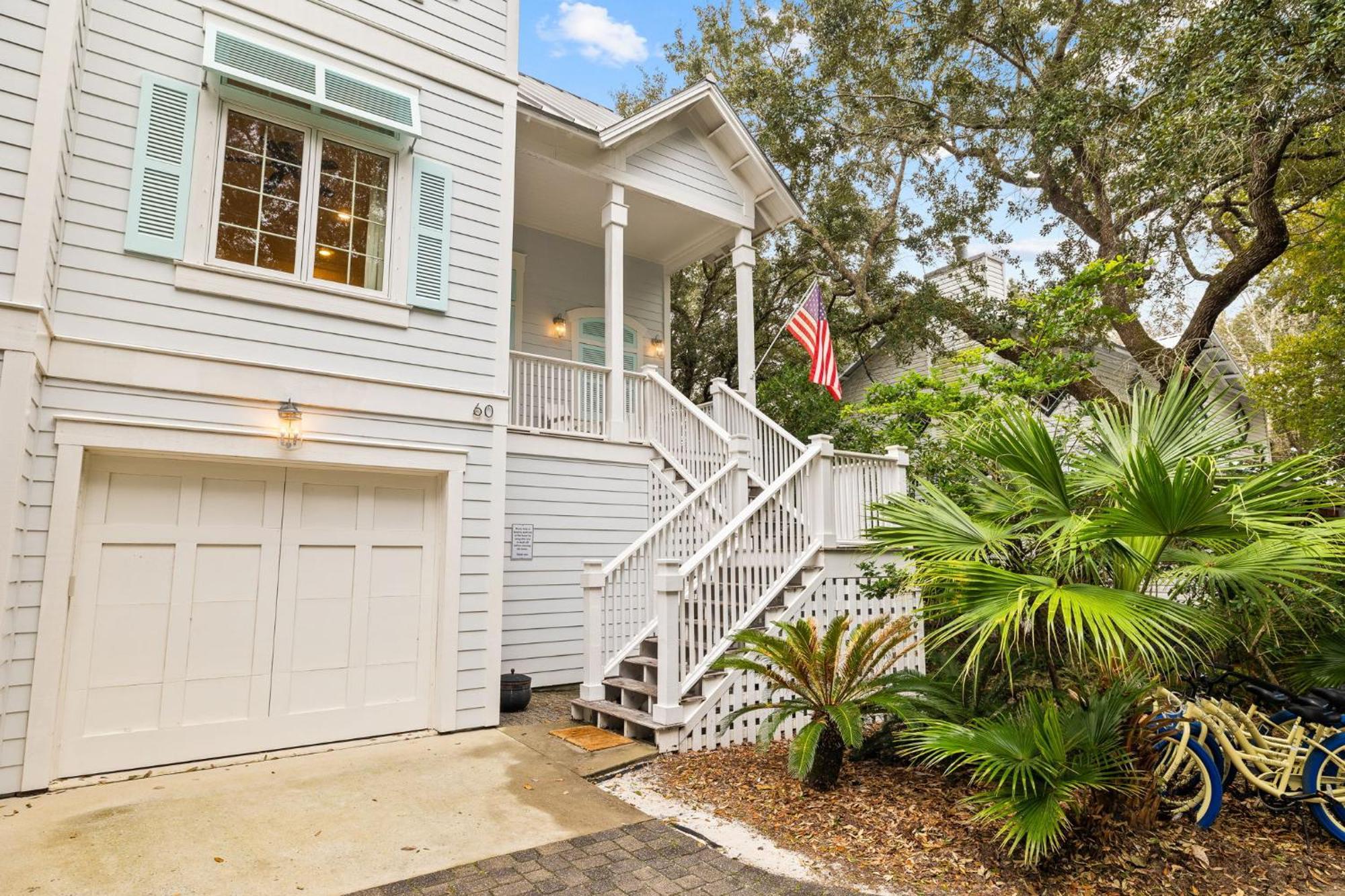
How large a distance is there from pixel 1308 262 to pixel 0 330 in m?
19.8

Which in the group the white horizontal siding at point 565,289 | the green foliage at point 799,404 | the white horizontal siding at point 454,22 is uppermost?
the white horizontal siding at point 454,22

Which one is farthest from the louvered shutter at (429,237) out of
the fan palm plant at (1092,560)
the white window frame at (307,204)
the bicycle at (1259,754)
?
the bicycle at (1259,754)

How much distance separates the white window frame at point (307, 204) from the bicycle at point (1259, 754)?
20.8 ft

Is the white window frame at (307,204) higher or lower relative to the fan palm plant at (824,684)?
higher

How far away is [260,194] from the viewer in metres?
5.56

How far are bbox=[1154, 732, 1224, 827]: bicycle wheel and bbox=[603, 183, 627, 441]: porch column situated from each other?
574cm

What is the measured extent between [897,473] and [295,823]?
5.73m

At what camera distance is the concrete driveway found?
3342mm

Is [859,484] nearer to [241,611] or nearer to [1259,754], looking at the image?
[1259,754]

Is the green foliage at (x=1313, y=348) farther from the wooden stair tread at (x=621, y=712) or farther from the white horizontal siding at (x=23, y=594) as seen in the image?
the white horizontal siding at (x=23, y=594)

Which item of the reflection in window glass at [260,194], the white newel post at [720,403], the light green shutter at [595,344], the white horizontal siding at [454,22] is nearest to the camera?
the reflection in window glass at [260,194]

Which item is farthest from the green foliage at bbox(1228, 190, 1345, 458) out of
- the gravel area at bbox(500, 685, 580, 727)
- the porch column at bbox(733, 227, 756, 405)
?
the gravel area at bbox(500, 685, 580, 727)

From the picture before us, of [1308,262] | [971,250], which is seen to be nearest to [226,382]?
[971,250]

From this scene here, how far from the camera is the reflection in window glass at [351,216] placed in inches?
229
